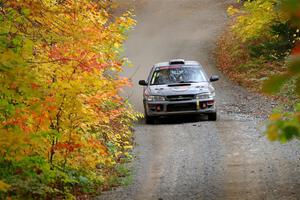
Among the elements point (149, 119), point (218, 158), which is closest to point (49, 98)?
point (218, 158)

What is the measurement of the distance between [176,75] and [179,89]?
3.50 feet

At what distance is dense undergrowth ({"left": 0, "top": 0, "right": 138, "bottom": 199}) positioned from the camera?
6.95 m

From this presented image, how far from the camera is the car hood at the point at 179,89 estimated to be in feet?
53.0

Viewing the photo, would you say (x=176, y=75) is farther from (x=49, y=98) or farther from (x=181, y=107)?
(x=49, y=98)

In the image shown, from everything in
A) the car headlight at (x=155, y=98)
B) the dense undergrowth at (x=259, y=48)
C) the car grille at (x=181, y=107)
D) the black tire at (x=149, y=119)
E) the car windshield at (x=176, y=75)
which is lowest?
the black tire at (x=149, y=119)

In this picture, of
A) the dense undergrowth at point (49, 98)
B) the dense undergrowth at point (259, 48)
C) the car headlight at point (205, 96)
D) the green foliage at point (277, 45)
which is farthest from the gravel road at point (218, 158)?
the green foliage at point (277, 45)

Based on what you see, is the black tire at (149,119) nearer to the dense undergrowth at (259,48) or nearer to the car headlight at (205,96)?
the car headlight at (205,96)

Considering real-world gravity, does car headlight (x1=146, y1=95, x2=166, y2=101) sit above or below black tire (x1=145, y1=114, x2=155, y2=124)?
above

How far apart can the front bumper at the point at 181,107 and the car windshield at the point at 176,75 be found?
1048 mm

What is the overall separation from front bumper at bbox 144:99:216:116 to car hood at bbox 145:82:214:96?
0.95ft

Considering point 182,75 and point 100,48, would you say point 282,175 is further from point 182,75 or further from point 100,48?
point 182,75

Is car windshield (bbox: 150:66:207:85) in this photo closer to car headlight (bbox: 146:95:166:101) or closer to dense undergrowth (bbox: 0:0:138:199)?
car headlight (bbox: 146:95:166:101)

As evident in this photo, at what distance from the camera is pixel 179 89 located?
16234mm

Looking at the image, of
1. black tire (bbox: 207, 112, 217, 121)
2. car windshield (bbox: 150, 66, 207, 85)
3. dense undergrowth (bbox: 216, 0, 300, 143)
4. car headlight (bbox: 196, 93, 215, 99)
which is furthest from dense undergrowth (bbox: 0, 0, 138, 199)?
dense undergrowth (bbox: 216, 0, 300, 143)
